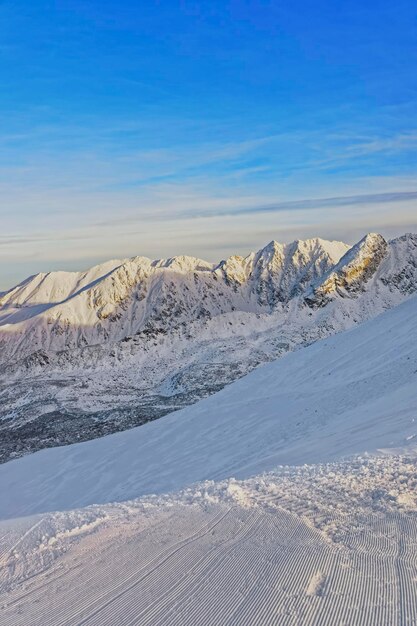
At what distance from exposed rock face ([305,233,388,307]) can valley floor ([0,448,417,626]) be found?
136722 millimetres

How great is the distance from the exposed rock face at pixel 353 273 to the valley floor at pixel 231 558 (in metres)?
137

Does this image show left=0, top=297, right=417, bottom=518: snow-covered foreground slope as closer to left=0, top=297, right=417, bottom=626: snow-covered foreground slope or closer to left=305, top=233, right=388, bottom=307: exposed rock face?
left=0, top=297, right=417, bottom=626: snow-covered foreground slope

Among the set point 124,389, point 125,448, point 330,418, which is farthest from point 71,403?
point 330,418

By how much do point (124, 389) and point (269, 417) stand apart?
76363 millimetres

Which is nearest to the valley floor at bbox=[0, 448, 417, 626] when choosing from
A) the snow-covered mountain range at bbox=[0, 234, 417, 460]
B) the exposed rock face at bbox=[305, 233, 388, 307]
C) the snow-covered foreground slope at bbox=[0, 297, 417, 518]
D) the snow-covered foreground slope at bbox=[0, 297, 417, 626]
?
the snow-covered foreground slope at bbox=[0, 297, 417, 626]

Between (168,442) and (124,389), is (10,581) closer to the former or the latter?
(168,442)

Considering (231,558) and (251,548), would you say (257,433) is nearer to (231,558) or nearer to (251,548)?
(251,548)

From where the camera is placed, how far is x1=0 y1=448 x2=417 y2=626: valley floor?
20.6ft

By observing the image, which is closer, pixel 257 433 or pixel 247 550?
pixel 247 550

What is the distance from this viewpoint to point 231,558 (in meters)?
7.78

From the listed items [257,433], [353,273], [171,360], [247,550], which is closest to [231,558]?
[247,550]

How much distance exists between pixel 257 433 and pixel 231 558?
2270 centimetres

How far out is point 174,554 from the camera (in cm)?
813

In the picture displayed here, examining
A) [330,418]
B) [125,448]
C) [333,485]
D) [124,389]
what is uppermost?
[333,485]
